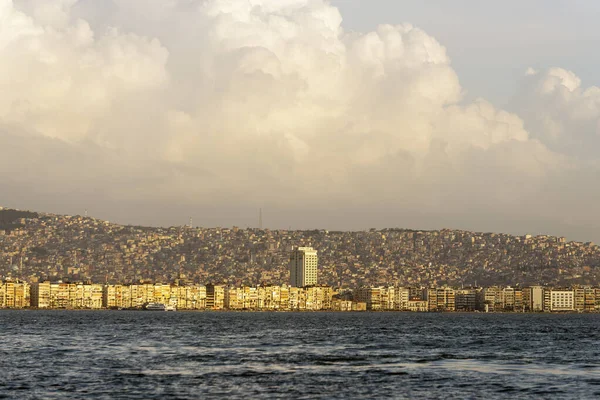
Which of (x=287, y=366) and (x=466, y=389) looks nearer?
(x=466, y=389)

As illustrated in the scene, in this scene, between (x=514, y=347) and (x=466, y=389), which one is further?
(x=514, y=347)

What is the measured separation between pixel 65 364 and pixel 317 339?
53.6 m

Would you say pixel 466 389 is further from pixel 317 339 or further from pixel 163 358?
pixel 317 339

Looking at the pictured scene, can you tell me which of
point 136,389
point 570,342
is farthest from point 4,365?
point 570,342

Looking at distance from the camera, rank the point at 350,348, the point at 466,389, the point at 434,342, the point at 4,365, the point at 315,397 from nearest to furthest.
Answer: the point at 315,397 < the point at 466,389 < the point at 4,365 < the point at 350,348 < the point at 434,342

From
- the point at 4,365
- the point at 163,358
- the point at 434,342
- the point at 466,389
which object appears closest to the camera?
the point at 466,389

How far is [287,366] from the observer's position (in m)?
83.7

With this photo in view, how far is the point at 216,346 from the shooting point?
368 feet

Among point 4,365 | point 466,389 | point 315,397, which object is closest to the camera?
point 315,397

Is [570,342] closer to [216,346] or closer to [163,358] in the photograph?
[216,346]

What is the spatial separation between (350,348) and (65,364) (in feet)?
123

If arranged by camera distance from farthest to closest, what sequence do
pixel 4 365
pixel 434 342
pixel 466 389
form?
pixel 434 342, pixel 4 365, pixel 466 389

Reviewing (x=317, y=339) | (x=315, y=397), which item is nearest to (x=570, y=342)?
(x=317, y=339)

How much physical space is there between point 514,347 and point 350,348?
19248 millimetres
